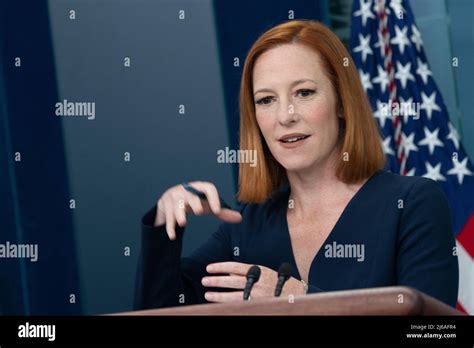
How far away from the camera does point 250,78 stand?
8.29 feet

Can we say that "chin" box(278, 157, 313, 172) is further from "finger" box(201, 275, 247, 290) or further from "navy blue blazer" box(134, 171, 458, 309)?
"finger" box(201, 275, 247, 290)

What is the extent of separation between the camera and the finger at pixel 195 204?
6.66ft

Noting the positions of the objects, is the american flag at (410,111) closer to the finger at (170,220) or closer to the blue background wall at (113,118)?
the blue background wall at (113,118)

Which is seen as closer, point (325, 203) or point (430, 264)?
point (430, 264)

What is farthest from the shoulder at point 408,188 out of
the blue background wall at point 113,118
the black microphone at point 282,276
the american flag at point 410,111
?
the blue background wall at point 113,118

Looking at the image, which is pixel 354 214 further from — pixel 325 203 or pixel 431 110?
pixel 431 110

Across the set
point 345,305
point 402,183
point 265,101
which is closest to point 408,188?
point 402,183

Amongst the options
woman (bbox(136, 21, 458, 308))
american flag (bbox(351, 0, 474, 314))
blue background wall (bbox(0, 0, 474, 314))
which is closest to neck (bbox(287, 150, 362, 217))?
woman (bbox(136, 21, 458, 308))

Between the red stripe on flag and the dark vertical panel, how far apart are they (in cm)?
147

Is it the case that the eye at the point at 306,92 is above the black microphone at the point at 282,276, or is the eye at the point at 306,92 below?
above

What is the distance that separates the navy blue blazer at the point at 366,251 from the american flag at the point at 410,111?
109cm

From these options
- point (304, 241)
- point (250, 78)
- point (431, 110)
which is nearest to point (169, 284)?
point (304, 241)

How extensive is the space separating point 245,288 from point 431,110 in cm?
182

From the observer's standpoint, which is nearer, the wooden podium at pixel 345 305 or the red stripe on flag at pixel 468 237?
the wooden podium at pixel 345 305
